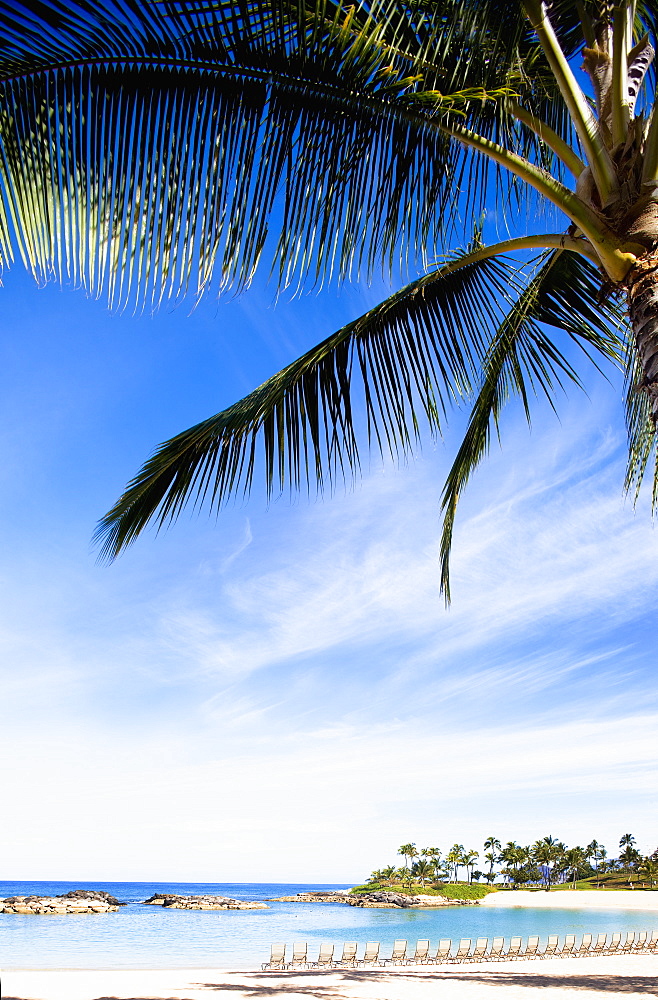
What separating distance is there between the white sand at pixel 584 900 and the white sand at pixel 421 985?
52.0 meters

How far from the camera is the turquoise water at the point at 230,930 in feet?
84.9

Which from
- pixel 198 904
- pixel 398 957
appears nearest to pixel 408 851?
pixel 198 904

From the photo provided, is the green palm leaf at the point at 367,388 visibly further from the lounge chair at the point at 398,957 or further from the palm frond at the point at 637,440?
the lounge chair at the point at 398,957

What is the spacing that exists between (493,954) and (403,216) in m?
20.2

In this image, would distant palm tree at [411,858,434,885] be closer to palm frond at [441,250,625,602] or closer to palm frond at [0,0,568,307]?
palm frond at [441,250,625,602]

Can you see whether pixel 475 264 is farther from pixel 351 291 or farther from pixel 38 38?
pixel 38 38

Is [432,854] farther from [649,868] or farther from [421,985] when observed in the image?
[421,985]

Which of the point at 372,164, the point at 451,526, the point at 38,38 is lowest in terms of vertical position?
the point at 451,526

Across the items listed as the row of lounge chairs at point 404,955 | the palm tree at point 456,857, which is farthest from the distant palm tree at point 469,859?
the row of lounge chairs at point 404,955

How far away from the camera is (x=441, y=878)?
85.9 meters

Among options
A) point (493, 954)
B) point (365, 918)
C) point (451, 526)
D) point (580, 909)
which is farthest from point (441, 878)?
point (451, 526)

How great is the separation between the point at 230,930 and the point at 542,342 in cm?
4546

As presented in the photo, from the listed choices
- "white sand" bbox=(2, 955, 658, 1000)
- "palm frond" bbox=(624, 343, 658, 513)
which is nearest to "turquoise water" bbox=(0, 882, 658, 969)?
"white sand" bbox=(2, 955, 658, 1000)

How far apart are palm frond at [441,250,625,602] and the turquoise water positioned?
20.6 metres
